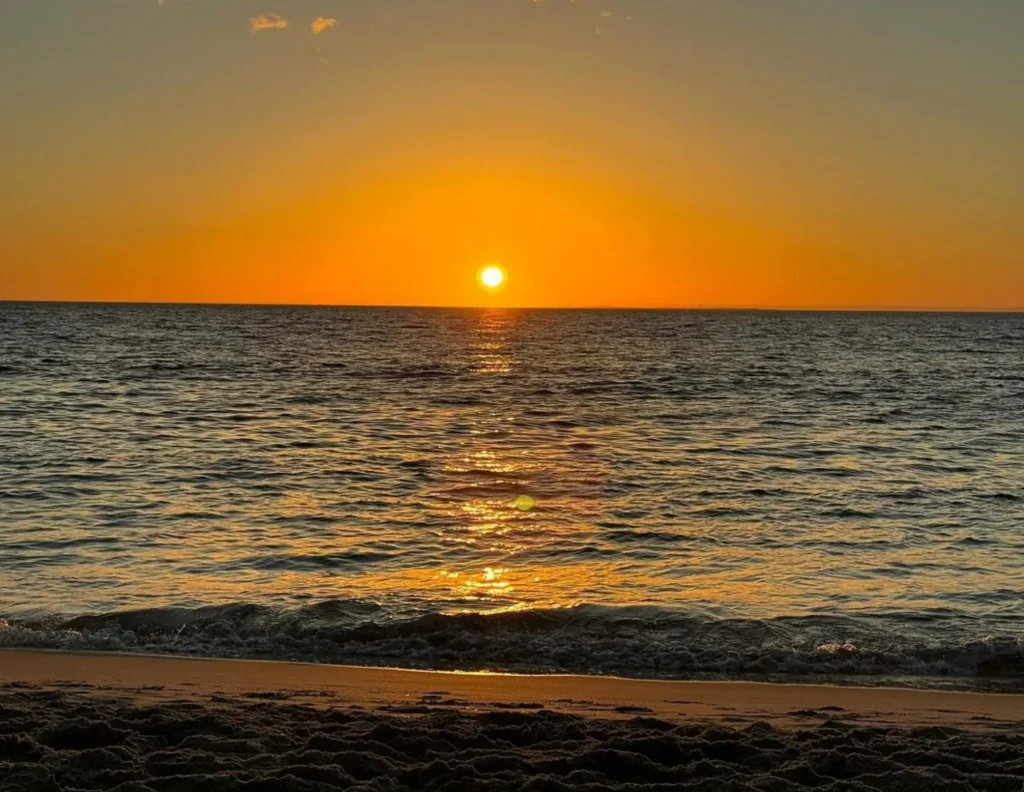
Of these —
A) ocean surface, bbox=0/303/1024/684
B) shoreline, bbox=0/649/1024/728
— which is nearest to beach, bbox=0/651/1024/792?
shoreline, bbox=0/649/1024/728

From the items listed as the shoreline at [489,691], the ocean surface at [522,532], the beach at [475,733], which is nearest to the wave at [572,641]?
the ocean surface at [522,532]

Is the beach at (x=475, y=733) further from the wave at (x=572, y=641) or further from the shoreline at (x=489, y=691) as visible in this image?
the wave at (x=572, y=641)

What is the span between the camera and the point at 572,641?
32.2 ft

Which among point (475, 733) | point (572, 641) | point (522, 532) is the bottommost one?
point (572, 641)

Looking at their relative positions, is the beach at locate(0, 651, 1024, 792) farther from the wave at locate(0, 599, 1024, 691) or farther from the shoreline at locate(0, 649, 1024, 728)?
the wave at locate(0, 599, 1024, 691)

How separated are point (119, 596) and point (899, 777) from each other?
818 centimetres

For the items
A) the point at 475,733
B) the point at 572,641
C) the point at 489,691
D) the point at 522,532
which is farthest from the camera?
the point at 522,532

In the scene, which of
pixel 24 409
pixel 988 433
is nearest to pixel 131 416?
pixel 24 409

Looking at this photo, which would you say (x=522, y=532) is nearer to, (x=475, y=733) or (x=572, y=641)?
(x=572, y=641)

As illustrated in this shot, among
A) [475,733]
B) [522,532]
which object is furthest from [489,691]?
[522,532]

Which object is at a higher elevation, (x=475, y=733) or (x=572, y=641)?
→ (x=475, y=733)

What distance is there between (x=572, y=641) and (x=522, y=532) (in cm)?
522

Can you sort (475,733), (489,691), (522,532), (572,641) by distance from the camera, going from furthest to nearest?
(522,532) → (572,641) → (489,691) → (475,733)

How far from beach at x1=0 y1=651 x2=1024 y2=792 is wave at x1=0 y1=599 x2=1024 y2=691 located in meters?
0.58
